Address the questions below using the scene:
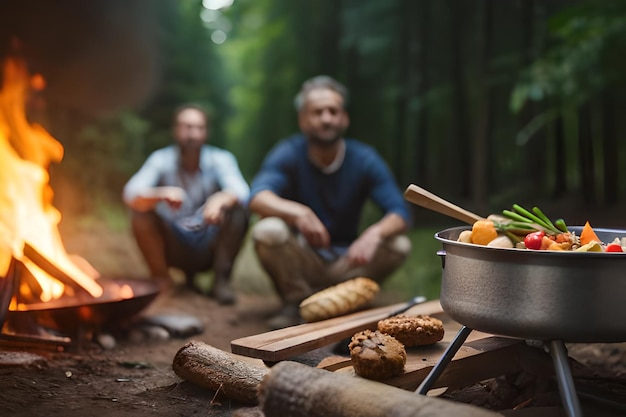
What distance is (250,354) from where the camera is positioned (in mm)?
3066

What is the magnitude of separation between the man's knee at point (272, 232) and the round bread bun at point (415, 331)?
1843 mm

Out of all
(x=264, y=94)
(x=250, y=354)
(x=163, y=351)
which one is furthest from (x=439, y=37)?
(x=250, y=354)

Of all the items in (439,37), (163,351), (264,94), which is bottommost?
(163,351)

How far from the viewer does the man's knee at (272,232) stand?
16.0 ft

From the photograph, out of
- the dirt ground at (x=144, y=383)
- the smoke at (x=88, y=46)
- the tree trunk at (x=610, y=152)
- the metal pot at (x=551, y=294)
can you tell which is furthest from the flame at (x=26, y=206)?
the tree trunk at (x=610, y=152)

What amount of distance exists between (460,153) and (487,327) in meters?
5.06

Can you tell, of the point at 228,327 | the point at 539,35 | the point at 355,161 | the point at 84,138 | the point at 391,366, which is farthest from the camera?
the point at 84,138

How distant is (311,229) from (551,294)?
2.61m

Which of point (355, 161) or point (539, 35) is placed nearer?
point (355, 161)

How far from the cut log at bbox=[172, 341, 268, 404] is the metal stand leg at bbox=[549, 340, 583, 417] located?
131 cm

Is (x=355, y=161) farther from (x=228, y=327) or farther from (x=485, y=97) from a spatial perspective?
(x=485, y=97)

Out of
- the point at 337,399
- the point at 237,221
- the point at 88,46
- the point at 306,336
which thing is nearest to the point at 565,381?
the point at 337,399

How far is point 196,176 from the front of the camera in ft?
19.6

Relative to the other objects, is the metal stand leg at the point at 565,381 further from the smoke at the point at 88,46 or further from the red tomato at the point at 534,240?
the smoke at the point at 88,46
